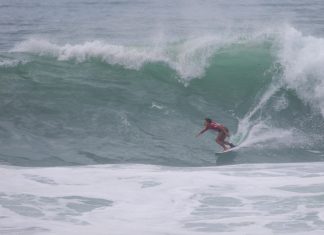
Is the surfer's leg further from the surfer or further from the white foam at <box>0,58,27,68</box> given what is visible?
the white foam at <box>0,58,27,68</box>

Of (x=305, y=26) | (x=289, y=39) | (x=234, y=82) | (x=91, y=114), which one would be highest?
(x=305, y=26)

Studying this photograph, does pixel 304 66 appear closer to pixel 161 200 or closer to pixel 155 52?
pixel 155 52

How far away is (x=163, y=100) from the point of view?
1778cm

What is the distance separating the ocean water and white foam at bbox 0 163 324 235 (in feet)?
0.08

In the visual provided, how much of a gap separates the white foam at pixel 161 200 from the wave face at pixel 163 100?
1345 millimetres

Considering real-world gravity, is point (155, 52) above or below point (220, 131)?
above

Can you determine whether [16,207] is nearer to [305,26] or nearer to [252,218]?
[252,218]

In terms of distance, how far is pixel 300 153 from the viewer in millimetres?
14695

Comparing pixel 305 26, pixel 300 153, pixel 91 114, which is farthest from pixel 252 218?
pixel 305 26

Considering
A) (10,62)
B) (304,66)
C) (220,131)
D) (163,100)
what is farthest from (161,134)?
(10,62)

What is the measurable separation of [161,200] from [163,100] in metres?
6.95

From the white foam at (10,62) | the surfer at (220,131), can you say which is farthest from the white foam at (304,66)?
the white foam at (10,62)

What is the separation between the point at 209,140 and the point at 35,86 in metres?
5.35

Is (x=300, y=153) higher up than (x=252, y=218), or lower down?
higher up
